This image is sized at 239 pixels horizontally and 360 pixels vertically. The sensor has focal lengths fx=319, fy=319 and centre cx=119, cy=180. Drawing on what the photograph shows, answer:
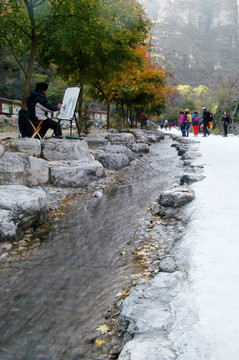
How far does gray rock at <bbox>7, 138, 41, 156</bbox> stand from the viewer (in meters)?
7.60

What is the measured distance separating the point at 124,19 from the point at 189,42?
142 meters

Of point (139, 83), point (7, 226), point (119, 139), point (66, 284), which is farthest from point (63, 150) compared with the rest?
point (139, 83)

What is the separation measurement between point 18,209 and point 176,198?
2.37 metres

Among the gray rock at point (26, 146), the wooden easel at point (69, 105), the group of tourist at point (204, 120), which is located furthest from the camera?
the group of tourist at point (204, 120)

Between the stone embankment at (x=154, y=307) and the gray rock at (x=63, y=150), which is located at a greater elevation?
the gray rock at (x=63, y=150)

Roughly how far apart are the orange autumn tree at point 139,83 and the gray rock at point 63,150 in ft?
32.2

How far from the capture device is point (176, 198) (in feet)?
16.4

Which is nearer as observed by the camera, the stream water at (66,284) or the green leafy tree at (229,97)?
the stream water at (66,284)

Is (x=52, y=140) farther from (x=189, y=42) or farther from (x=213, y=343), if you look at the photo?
(x=189, y=42)

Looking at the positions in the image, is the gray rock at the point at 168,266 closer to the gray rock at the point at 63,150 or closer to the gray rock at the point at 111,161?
the gray rock at the point at 63,150

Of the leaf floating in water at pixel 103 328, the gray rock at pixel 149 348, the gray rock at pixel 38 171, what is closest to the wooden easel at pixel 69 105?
the gray rock at pixel 38 171

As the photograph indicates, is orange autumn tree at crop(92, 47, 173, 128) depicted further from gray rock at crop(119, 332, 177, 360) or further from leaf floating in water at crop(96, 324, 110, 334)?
gray rock at crop(119, 332, 177, 360)

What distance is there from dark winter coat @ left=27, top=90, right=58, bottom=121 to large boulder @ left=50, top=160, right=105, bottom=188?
4.72 ft

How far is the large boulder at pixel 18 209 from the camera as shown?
13.1ft
